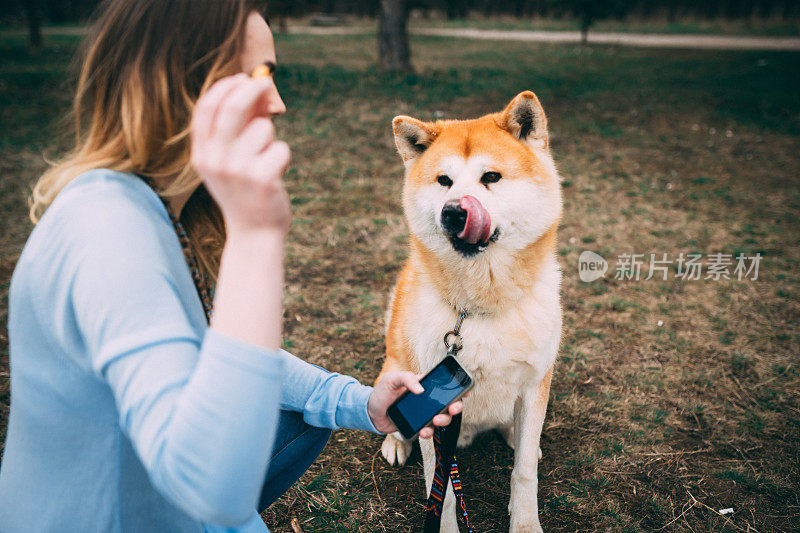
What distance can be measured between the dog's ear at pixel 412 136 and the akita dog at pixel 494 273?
0.01 m

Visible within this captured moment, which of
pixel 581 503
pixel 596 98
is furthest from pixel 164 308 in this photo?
pixel 596 98

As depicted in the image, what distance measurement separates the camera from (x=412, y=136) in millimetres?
2195

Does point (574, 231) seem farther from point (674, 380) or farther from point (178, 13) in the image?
point (178, 13)

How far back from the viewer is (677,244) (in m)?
4.23

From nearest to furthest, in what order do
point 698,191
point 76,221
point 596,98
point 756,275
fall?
point 76,221 < point 756,275 < point 698,191 < point 596,98

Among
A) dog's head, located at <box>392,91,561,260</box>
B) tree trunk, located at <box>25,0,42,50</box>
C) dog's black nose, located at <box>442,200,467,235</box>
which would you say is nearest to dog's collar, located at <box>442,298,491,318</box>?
dog's head, located at <box>392,91,561,260</box>

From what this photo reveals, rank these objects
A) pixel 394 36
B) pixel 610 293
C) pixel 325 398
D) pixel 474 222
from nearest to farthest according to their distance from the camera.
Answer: pixel 325 398
pixel 474 222
pixel 610 293
pixel 394 36

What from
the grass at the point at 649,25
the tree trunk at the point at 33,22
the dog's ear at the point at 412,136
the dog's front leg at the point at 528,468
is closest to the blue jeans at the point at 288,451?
the dog's front leg at the point at 528,468

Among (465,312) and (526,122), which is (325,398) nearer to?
(465,312)

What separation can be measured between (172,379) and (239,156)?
34 cm

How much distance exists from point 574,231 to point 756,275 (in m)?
1.33

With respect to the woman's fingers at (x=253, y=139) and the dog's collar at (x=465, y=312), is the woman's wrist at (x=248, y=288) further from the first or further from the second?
the dog's collar at (x=465, y=312)

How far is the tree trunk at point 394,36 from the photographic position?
9531 millimetres

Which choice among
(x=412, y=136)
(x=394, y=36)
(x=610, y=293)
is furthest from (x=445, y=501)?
(x=394, y=36)
